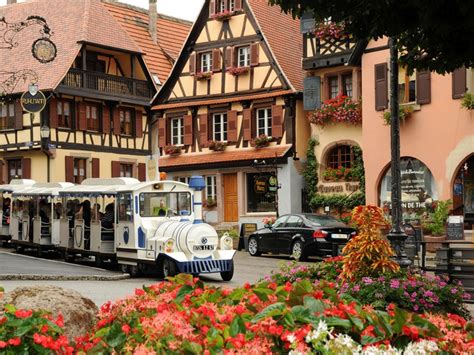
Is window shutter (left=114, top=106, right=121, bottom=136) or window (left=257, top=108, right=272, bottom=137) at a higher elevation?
window shutter (left=114, top=106, right=121, bottom=136)

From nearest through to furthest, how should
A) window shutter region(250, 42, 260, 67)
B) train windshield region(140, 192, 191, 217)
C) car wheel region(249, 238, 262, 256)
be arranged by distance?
train windshield region(140, 192, 191, 217)
car wheel region(249, 238, 262, 256)
window shutter region(250, 42, 260, 67)

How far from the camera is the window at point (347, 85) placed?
34.0 meters

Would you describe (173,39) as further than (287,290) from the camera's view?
Yes

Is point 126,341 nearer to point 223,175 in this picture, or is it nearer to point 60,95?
point 223,175

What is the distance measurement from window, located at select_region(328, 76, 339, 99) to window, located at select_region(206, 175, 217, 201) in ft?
21.8

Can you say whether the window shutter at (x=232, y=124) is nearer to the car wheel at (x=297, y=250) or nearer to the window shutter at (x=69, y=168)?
the window shutter at (x=69, y=168)

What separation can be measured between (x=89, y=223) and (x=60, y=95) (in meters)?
18.0

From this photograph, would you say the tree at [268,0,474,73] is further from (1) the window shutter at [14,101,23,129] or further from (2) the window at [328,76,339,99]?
(1) the window shutter at [14,101,23,129]

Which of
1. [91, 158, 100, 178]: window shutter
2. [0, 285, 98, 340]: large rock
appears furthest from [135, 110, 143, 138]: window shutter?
[0, 285, 98, 340]: large rock

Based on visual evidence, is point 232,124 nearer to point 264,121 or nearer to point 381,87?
point 264,121

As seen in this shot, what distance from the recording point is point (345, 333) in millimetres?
4504

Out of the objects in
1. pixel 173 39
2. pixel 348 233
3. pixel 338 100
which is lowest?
pixel 348 233

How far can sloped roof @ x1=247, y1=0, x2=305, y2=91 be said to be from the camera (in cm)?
3703

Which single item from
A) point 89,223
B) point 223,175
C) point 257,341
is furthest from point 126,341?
point 223,175
